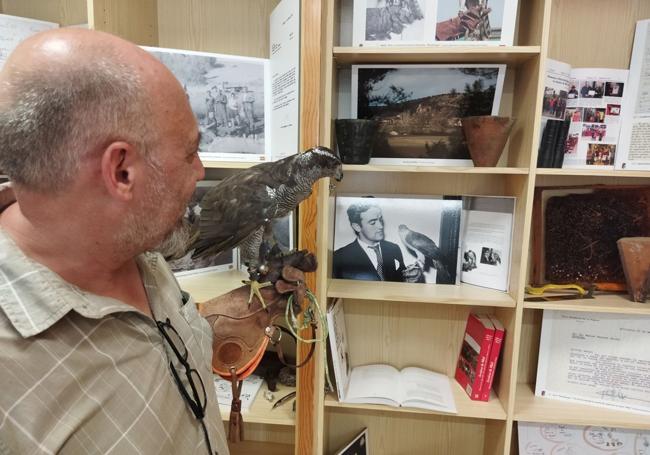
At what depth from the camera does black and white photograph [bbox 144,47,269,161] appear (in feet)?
4.33

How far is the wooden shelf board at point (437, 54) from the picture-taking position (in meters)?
1.18

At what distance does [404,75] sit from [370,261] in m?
0.66

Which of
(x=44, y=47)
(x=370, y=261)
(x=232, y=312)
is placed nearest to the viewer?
(x=44, y=47)

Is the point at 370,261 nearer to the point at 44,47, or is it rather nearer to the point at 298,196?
the point at 298,196

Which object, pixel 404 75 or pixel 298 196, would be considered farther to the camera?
pixel 404 75

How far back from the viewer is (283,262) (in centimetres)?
98

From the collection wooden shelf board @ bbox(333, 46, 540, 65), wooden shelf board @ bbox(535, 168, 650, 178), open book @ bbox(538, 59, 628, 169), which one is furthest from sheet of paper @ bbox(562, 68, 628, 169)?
wooden shelf board @ bbox(333, 46, 540, 65)

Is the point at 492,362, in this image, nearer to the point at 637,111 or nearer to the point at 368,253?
the point at 368,253

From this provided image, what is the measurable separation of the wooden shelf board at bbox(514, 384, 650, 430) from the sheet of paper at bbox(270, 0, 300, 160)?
114 centimetres

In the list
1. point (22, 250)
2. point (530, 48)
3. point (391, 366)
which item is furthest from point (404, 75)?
point (22, 250)

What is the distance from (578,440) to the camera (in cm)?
149

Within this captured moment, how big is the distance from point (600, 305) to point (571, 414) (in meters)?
0.39

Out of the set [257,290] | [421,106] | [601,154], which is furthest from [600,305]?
[257,290]

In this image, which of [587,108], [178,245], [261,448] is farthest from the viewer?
[261,448]
